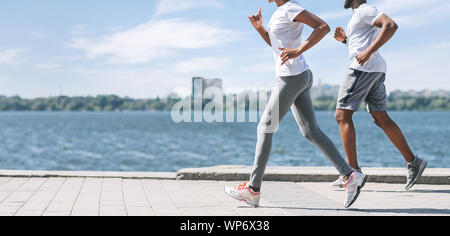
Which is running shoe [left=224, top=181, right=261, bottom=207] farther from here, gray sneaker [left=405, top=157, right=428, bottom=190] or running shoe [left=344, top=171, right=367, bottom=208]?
gray sneaker [left=405, top=157, right=428, bottom=190]

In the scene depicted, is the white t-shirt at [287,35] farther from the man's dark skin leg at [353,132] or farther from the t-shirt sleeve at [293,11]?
the man's dark skin leg at [353,132]

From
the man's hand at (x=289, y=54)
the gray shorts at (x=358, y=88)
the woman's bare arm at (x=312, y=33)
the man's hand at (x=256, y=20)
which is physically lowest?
the gray shorts at (x=358, y=88)

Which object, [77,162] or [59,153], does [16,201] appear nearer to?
[77,162]

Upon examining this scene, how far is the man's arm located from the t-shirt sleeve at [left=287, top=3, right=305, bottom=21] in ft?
2.61

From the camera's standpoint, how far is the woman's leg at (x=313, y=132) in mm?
4898

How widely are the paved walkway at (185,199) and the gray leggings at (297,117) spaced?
411 millimetres

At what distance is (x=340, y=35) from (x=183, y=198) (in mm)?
2349

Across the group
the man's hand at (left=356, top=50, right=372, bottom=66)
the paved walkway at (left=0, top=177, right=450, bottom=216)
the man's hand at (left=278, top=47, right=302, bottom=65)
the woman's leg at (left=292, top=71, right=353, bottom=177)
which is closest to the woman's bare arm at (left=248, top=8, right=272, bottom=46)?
the man's hand at (left=278, top=47, right=302, bottom=65)

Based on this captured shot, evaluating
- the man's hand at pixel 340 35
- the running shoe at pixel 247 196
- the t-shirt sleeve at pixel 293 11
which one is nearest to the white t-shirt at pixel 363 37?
the man's hand at pixel 340 35

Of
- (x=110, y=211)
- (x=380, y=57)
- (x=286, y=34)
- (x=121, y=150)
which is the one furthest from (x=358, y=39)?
(x=121, y=150)

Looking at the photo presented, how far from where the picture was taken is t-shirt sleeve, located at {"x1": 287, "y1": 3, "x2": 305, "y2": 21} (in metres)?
4.70

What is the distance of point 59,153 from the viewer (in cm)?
5206

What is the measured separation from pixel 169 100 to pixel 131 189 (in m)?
157
